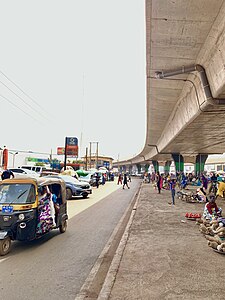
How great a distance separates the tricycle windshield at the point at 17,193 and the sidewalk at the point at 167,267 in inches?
99.7

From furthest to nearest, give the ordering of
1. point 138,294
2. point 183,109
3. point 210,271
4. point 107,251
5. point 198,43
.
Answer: point 183,109
point 198,43
point 107,251
point 210,271
point 138,294

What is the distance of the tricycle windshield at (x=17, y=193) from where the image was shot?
670 centimetres

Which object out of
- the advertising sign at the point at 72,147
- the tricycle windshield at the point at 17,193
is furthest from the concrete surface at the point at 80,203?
the advertising sign at the point at 72,147

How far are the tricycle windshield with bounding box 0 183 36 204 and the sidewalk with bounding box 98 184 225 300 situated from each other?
2.53 meters

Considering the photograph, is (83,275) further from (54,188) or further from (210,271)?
(54,188)

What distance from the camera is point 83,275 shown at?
498 centimetres

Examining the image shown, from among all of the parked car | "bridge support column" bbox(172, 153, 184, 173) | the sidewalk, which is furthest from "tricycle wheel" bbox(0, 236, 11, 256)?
"bridge support column" bbox(172, 153, 184, 173)

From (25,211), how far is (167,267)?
11.0 ft

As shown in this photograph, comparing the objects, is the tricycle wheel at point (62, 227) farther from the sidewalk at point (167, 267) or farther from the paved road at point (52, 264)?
the sidewalk at point (167, 267)

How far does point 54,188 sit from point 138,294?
5171mm

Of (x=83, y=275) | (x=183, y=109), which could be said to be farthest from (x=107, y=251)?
(x=183, y=109)

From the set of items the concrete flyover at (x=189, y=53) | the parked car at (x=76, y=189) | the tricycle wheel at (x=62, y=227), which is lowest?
the tricycle wheel at (x=62, y=227)

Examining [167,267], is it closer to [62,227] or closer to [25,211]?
[25,211]

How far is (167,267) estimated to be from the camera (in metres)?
5.02
